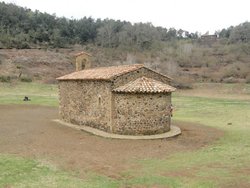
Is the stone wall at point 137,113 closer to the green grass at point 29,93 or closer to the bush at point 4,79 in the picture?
the green grass at point 29,93

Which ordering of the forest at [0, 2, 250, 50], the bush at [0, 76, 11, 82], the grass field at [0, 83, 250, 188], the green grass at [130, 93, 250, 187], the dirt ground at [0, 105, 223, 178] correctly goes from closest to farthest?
the grass field at [0, 83, 250, 188], the green grass at [130, 93, 250, 187], the dirt ground at [0, 105, 223, 178], the bush at [0, 76, 11, 82], the forest at [0, 2, 250, 50]

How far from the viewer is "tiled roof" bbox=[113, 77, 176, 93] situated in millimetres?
19680

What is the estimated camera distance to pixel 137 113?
65.5 ft

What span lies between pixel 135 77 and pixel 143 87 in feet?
4.62

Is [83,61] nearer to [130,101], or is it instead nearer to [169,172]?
[130,101]

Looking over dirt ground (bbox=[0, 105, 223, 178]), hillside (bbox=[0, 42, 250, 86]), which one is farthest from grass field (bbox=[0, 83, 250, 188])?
hillside (bbox=[0, 42, 250, 86])

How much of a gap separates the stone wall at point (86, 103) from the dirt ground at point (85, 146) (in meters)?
1.21

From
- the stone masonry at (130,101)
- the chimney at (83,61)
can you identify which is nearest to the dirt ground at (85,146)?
the stone masonry at (130,101)

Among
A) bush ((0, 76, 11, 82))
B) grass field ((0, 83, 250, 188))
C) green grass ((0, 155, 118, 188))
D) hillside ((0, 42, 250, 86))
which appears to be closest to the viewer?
green grass ((0, 155, 118, 188))

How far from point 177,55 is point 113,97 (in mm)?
69911

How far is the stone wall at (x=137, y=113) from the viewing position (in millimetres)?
19938

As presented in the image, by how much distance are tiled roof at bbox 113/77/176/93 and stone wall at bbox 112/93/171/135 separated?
33cm

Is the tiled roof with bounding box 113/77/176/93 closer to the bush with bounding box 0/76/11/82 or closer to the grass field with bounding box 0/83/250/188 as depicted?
the grass field with bounding box 0/83/250/188

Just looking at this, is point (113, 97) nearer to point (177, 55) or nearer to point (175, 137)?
point (175, 137)
